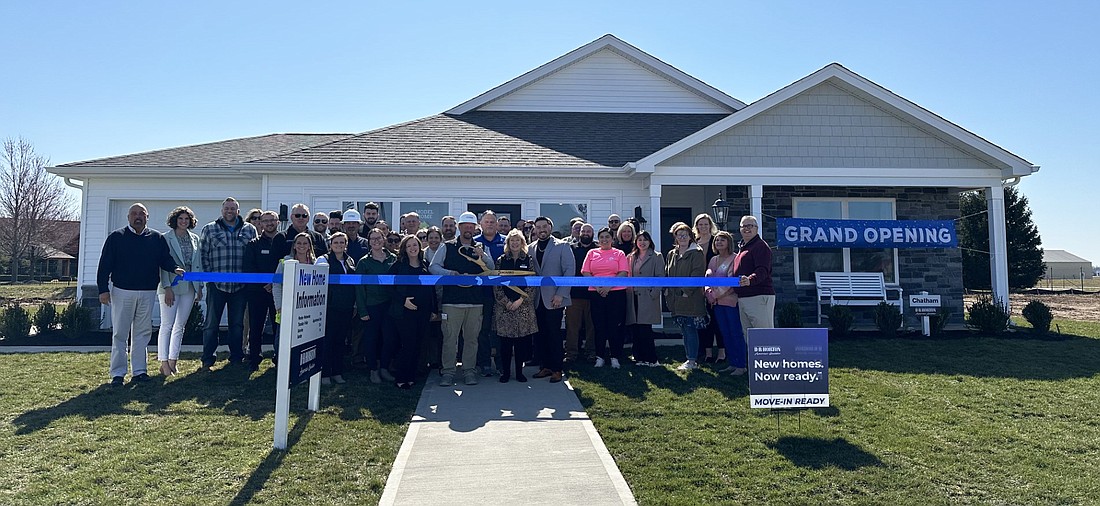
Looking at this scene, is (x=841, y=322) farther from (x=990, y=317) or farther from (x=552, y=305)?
(x=552, y=305)

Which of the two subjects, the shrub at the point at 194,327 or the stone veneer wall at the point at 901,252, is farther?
the stone veneer wall at the point at 901,252

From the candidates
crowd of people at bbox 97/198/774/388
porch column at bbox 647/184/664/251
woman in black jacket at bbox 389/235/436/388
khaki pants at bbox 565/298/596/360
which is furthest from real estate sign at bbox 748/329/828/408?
porch column at bbox 647/184/664/251

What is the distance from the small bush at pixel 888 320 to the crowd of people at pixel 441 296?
4.09 meters

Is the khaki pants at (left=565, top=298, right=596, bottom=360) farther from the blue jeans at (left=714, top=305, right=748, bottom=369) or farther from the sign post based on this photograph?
the sign post

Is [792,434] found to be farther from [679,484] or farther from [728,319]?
[728,319]

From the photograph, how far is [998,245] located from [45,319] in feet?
52.6

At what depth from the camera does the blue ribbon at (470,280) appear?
6.15m

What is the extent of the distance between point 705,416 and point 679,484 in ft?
Answer: 5.15

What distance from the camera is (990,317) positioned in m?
10.4

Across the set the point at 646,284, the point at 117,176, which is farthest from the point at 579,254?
the point at 117,176

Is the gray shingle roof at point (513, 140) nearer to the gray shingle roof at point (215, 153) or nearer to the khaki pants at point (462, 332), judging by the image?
the gray shingle roof at point (215, 153)

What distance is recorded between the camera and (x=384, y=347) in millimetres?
6664

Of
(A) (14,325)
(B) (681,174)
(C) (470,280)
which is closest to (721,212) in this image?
(B) (681,174)

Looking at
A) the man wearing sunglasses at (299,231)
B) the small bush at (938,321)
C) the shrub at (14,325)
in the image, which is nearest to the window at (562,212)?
the man wearing sunglasses at (299,231)
